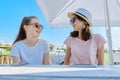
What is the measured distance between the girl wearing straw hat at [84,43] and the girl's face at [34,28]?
0.37 metres

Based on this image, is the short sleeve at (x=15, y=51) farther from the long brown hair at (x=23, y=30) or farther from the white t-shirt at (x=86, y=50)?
the white t-shirt at (x=86, y=50)

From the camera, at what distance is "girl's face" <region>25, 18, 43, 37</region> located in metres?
2.30

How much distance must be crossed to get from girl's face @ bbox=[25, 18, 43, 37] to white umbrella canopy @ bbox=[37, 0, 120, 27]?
4.78 ft

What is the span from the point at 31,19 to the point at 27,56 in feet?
1.42

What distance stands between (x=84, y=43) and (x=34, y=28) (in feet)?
1.66

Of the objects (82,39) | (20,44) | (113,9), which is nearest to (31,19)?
(20,44)

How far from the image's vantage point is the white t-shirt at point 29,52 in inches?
84.2

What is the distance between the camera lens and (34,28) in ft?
7.64

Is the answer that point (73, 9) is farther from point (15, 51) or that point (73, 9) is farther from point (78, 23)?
point (15, 51)

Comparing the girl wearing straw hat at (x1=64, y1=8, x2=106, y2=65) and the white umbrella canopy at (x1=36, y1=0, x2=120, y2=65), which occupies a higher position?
the white umbrella canopy at (x1=36, y1=0, x2=120, y2=65)

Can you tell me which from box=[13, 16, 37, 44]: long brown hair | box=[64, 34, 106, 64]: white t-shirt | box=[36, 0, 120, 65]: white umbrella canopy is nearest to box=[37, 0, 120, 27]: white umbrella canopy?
box=[36, 0, 120, 65]: white umbrella canopy

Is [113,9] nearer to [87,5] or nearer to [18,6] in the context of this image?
[87,5]

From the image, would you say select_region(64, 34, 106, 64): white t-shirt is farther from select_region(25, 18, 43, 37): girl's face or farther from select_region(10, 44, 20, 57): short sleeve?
select_region(10, 44, 20, 57): short sleeve

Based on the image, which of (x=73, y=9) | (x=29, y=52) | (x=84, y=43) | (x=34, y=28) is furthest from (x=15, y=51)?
(x=73, y=9)
